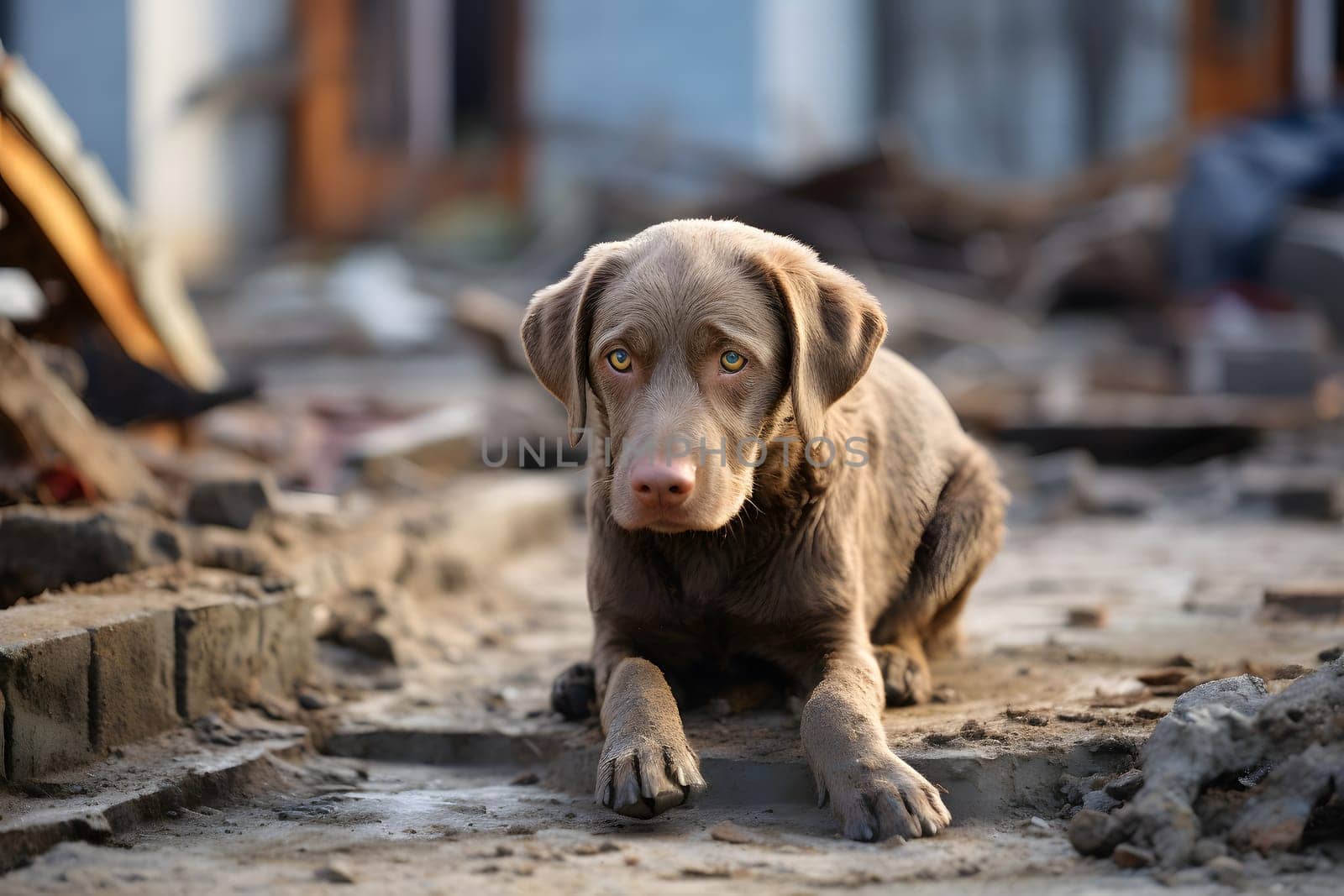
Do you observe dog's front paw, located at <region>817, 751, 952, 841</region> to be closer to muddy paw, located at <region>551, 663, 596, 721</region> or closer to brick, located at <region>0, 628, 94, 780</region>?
muddy paw, located at <region>551, 663, 596, 721</region>

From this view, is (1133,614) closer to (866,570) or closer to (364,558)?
(866,570)

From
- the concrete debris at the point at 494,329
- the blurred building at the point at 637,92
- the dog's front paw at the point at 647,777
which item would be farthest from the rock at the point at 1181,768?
the blurred building at the point at 637,92

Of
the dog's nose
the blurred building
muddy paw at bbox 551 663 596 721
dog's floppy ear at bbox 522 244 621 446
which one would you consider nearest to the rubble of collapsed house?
muddy paw at bbox 551 663 596 721

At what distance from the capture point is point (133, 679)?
353cm

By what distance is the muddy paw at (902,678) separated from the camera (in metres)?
3.81

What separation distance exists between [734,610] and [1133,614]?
2019 millimetres

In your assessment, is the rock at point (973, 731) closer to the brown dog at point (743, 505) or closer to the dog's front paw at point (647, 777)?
the brown dog at point (743, 505)

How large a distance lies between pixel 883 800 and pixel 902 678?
91 cm

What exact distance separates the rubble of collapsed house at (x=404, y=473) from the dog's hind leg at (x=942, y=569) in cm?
45

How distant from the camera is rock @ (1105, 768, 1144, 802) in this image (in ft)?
9.73

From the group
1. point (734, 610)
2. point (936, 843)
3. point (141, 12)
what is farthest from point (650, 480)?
point (141, 12)

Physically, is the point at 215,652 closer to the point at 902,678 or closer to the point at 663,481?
the point at 663,481

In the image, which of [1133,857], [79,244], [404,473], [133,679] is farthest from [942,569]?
[79,244]

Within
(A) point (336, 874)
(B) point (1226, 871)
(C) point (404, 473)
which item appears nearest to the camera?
(B) point (1226, 871)
